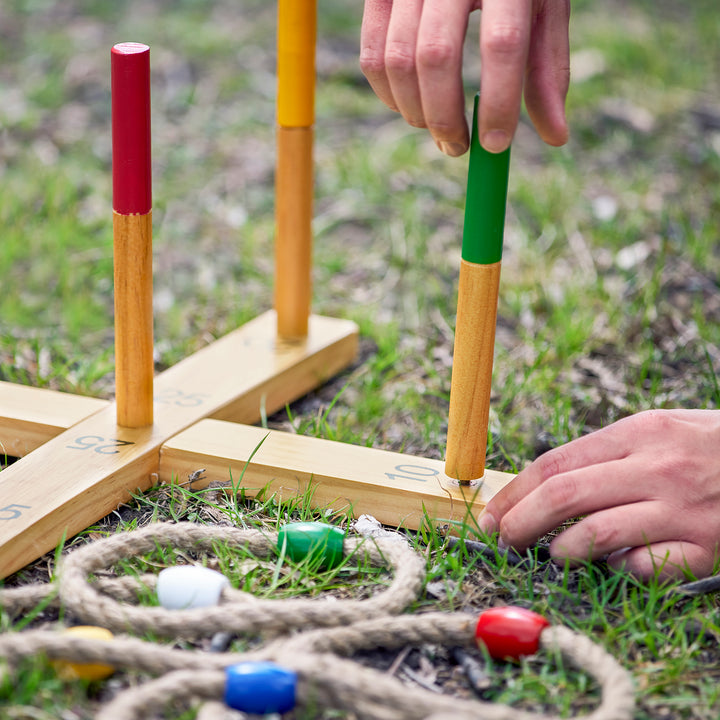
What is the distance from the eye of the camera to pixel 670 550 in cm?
118

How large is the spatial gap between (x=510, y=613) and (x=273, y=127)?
2.20 metres

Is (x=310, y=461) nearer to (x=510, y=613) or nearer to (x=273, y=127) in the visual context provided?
(x=510, y=613)

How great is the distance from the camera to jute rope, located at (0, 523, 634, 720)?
3.13 ft

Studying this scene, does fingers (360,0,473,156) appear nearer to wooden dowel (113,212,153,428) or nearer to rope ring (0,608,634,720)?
wooden dowel (113,212,153,428)

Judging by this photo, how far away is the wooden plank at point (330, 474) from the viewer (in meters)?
1.33

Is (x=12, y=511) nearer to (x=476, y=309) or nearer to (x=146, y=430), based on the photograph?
(x=146, y=430)

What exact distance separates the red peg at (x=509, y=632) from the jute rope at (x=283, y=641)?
12 mm

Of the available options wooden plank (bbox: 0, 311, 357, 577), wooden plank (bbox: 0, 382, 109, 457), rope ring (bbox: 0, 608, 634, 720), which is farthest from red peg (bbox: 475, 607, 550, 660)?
wooden plank (bbox: 0, 382, 109, 457)

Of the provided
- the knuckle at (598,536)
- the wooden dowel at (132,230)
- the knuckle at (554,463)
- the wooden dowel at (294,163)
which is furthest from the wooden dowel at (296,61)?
the knuckle at (598,536)

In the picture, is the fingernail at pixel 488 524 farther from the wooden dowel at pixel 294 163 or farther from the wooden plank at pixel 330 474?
the wooden dowel at pixel 294 163

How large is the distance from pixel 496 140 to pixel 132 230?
0.52 metres

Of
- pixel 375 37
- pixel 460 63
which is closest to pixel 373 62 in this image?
pixel 375 37

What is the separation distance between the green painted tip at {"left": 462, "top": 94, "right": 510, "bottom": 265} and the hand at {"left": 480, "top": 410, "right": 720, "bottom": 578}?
29 cm

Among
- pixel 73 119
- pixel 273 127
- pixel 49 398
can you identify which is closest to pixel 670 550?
pixel 49 398
